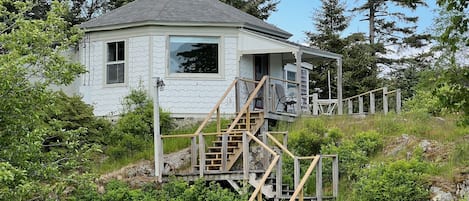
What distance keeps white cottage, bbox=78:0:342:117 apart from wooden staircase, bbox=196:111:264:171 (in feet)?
5.19

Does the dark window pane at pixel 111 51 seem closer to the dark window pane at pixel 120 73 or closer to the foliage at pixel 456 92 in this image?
the dark window pane at pixel 120 73

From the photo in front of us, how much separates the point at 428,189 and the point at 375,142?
7.76 ft

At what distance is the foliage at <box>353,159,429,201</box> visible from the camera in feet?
39.2

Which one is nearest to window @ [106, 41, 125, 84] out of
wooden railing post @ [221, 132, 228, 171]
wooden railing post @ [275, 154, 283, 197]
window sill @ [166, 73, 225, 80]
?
window sill @ [166, 73, 225, 80]

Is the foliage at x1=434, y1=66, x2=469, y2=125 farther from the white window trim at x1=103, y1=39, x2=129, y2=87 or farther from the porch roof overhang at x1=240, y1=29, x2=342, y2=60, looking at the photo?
the white window trim at x1=103, y1=39, x2=129, y2=87

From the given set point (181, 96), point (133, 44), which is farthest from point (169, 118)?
point (133, 44)

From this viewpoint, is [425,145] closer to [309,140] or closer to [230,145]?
[309,140]

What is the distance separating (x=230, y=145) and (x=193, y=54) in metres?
3.73

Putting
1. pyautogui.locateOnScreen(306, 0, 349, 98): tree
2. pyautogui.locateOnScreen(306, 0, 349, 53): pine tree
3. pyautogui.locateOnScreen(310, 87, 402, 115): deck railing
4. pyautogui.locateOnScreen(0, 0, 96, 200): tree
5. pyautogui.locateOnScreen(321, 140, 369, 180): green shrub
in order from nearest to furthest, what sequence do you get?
pyautogui.locateOnScreen(0, 0, 96, 200): tree, pyautogui.locateOnScreen(321, 140, 369, 180): green shrub, pyautogui.locateOnScreen(310, 87, 402, 115): deck railing, pyautogui.locateOnScreen(306, 0, 349, 98): tree, pyautogui.locateOnScreen(306, 0, 349, 53): pine tree

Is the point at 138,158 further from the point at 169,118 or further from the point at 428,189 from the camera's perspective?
the point at 428,189

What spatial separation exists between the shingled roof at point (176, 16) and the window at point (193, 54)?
1.57ft

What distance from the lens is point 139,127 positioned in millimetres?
16672

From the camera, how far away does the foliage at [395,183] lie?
39.2 ft

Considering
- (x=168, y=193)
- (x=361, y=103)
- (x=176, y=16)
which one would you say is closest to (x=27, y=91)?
(x=168, y=193)
